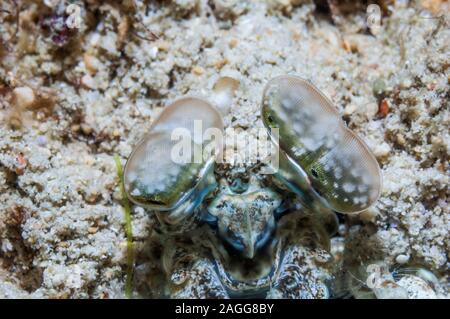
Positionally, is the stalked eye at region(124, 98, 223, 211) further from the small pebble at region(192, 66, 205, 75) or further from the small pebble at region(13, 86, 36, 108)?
the small pebble at region(13, 86, 36, 108)

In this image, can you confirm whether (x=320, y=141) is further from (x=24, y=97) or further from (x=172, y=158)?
(x=24, y=97)

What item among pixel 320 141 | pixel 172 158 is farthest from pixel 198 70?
pixel 320 141

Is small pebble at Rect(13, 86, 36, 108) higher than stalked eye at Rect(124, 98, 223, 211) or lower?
lower

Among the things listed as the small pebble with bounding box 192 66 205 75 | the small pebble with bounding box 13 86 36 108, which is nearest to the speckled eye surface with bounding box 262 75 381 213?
the small pebble with bounding box 192 66 205 75

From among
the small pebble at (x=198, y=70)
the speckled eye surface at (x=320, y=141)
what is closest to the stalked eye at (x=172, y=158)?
the speckled eye surface at (x=320, y=141)

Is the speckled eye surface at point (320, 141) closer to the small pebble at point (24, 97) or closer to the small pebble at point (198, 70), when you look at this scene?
the small pebble at point (198, 70)
